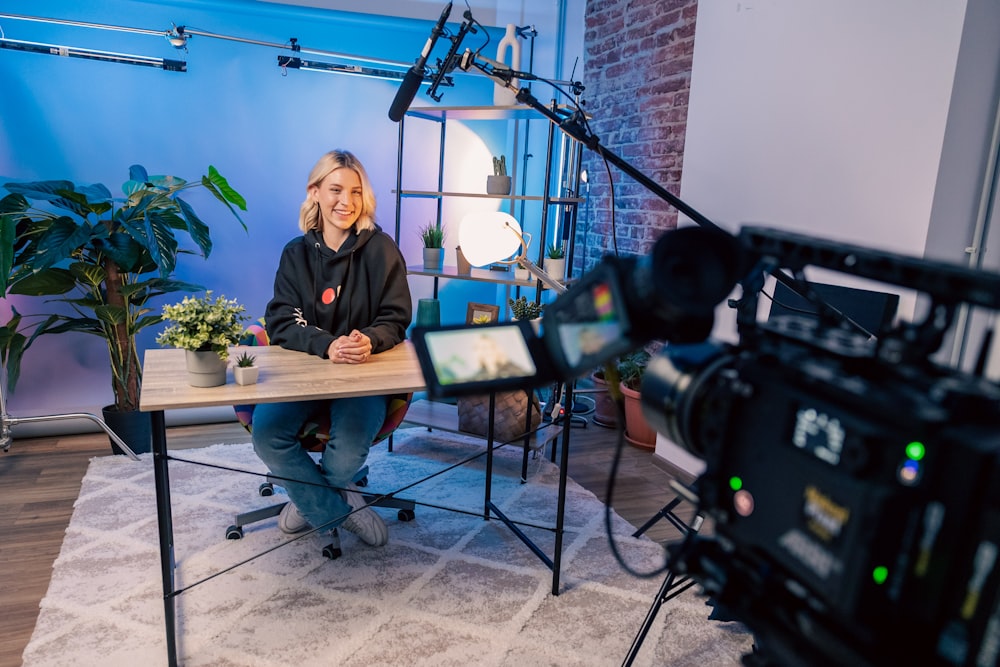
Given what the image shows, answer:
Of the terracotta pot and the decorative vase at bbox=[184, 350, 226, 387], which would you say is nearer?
the decorative vase at bbox=[184, 350, 226, 387]

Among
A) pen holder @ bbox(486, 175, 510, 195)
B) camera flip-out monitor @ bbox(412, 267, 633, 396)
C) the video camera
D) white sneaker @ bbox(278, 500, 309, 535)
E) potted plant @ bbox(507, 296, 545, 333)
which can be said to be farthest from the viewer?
pen holder @ bbox(486, 175, 510, 195)

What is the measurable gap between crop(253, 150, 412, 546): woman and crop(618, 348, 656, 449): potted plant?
1.44 metres

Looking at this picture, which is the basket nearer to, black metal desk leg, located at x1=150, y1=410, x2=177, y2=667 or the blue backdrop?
the blue backdrop

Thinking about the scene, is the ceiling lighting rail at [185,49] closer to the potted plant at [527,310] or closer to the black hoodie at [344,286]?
the black hoodie at [344,286]

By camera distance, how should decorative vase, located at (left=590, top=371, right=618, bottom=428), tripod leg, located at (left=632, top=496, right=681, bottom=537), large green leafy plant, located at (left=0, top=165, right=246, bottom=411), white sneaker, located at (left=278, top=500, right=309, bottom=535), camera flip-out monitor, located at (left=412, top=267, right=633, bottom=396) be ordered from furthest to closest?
decorative vase, located at (left=590, top=371, right=618, bottom=428) < large green leafy plant, located at (left=0, top=165, right=246, bottom=411) < white sneaker, located at (left=278, top=500, right=309, bottom=535) < tripod leg, located at (left=632, top=496, right=681, bottom=537) < camera flip-out monitor, located at (left=412, top=267, right=633, bottom=396)

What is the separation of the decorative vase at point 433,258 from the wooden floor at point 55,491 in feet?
3.78

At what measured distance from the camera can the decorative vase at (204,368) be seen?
1787 millimetres

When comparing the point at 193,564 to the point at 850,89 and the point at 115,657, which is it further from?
the point at 850,89

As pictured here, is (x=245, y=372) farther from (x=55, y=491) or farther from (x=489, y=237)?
(x=55, y=491)

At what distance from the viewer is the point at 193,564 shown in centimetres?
222

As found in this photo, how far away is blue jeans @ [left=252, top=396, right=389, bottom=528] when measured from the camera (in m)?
2.18

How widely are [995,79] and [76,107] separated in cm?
360

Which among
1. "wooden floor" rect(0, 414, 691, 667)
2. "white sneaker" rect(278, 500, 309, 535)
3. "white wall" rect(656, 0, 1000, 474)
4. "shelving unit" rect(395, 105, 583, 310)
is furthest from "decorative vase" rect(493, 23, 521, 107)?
"white sneaker" rect(278, 500, 309, 535)

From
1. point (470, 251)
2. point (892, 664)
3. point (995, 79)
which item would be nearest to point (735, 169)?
point (995, 79)
